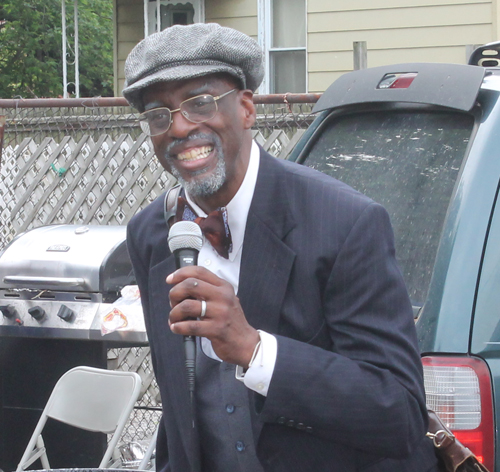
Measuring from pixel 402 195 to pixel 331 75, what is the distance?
652 cm

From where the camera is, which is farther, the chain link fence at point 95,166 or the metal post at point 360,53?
the chain link fence at point 95,166

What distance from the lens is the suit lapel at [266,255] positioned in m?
1.81

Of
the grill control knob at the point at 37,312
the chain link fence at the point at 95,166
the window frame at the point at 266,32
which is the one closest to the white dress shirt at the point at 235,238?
the grill control knob at the point at 37,312

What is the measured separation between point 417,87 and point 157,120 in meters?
1.13

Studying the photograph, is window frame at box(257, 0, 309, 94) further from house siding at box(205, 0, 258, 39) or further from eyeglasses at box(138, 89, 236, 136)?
eyeglasses at box(138, 89, 236, 136)

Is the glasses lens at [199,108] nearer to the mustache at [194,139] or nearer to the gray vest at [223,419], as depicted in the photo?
the mustache at [194,139]

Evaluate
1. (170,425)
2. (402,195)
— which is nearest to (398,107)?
(402,195)

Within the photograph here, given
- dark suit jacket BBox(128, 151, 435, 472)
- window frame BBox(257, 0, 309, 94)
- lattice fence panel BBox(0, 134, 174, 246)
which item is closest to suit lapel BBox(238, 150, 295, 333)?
dark suit jacket BBox(128, 151, 435, 472)

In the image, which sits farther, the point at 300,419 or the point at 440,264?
the point at 440,264

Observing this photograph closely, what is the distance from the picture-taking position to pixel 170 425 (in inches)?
81.7

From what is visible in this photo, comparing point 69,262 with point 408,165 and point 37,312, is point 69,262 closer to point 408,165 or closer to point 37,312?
point 37,312

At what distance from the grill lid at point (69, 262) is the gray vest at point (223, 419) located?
2.00m

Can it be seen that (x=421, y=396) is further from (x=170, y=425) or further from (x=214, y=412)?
(x=170, y=425)

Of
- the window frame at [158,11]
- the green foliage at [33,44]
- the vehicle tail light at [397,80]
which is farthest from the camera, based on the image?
the green foliage at [33,44]
